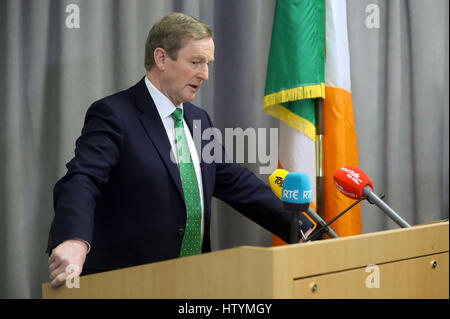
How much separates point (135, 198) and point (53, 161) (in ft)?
4.76

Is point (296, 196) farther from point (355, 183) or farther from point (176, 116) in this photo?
point (176, 116)

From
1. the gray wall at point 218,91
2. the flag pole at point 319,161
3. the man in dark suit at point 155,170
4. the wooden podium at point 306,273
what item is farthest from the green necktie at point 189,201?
the gray wall at point 218,91

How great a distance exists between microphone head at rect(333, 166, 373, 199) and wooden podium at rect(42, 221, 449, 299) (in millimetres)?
347

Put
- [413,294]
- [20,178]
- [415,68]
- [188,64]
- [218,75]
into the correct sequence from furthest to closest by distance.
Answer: [415,68], [218,75], [20,178], [188,64], [413,294]

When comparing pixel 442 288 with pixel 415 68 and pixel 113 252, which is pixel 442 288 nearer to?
pixel 113 252

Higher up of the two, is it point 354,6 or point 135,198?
point 354,6

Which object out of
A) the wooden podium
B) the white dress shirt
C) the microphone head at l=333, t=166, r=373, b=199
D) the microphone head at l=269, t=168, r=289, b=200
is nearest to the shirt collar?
the white dress shirt

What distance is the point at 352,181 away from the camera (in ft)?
5.64

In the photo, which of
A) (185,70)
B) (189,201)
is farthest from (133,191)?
(185,70)

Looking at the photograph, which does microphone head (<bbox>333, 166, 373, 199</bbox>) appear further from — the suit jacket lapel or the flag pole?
the flag pole

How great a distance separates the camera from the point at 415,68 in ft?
11.9

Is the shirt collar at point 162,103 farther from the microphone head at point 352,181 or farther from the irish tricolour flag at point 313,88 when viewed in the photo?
the irish tricolour flag at point 313,88

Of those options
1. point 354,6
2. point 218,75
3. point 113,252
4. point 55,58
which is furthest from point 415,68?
point 113,252

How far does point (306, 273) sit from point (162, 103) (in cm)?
114
